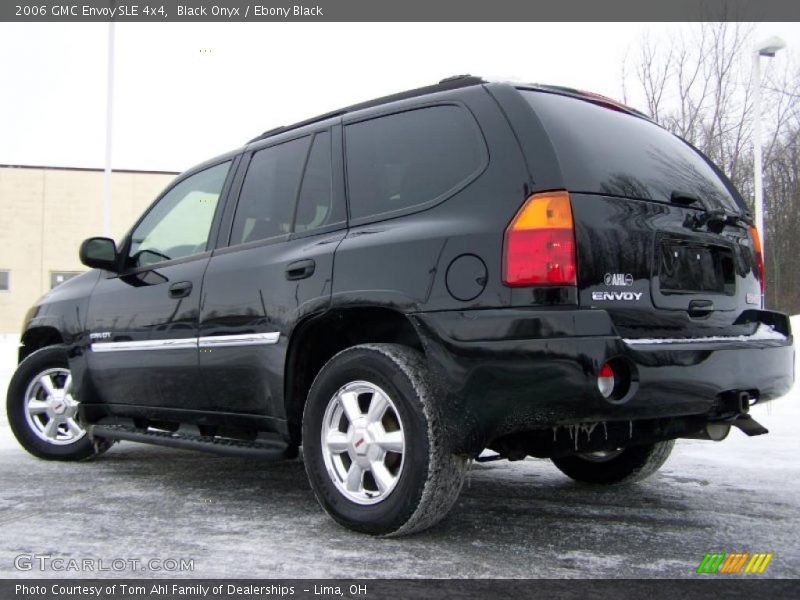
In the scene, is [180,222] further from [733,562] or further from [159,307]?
[733,562]

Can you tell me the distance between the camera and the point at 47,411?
5.59 metres

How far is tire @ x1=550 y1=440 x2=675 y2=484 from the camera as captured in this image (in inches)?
174

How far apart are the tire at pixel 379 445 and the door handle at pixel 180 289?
120 centimetres

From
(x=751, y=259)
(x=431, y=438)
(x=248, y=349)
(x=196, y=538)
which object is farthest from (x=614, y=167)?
(x=196, y=538)

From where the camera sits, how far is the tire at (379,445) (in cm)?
315

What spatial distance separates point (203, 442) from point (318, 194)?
1.41 m

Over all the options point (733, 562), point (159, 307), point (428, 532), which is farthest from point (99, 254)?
point (733, 562)

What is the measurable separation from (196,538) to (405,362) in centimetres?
116

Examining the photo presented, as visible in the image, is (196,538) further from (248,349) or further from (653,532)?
(653,532)

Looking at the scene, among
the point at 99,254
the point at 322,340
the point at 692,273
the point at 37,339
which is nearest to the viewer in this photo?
the point at 692,273

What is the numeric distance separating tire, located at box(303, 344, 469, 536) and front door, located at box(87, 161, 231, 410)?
3.56ft

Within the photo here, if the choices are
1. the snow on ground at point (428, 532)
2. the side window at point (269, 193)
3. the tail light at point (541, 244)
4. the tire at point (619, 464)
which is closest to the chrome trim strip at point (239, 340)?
the side window at point (269, 193)

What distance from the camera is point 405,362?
3275 mm

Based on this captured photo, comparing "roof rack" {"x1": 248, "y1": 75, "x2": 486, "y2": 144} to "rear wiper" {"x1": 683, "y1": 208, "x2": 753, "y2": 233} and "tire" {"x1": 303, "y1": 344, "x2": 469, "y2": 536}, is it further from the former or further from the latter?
"tire" {"x1": 303, "y1": 344, "x2": 469, "y2": 536}
